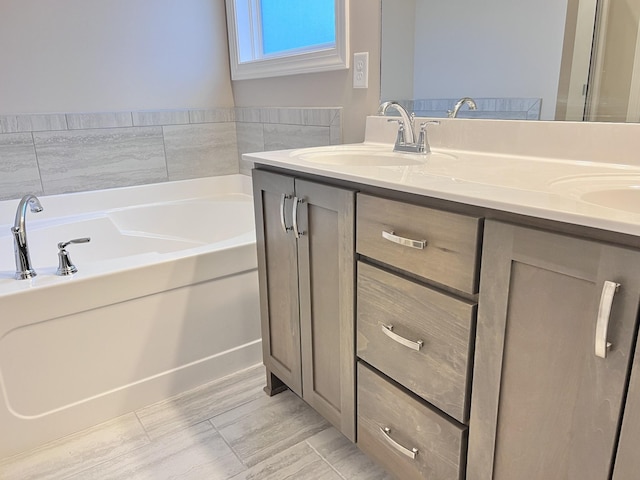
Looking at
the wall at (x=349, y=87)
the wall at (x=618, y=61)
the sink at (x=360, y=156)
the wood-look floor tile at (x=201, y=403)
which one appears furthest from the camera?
the wall at (x=349, y=87)

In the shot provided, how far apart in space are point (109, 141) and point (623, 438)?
7.92ft

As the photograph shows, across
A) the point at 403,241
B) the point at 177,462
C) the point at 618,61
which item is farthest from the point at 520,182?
the point at 177,462

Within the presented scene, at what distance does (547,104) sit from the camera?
1.32 m

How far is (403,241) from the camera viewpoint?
40.9 inches

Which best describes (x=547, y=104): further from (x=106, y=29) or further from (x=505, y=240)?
(x=106, y=29)

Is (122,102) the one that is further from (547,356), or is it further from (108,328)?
(547,356)

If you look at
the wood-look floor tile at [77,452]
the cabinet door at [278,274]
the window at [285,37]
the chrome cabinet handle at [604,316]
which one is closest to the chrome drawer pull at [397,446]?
the cabinet door at [278,274]

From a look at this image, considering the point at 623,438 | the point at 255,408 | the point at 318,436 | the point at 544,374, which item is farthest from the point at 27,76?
the point at 623,438

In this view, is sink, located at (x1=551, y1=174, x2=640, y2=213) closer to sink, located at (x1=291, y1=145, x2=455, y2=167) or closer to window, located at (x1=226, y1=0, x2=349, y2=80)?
sink, located at (x1=291, y1=145, x2=455, y2=167)

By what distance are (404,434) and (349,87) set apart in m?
1.35

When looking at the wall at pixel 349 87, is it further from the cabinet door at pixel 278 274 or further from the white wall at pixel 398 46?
the cabinet door at pixel 278 274

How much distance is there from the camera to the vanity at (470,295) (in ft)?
2.44

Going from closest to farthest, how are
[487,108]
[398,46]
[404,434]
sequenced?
[404,434] < [487,108] < [398,46]

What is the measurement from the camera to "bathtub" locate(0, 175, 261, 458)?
1.50 metres
